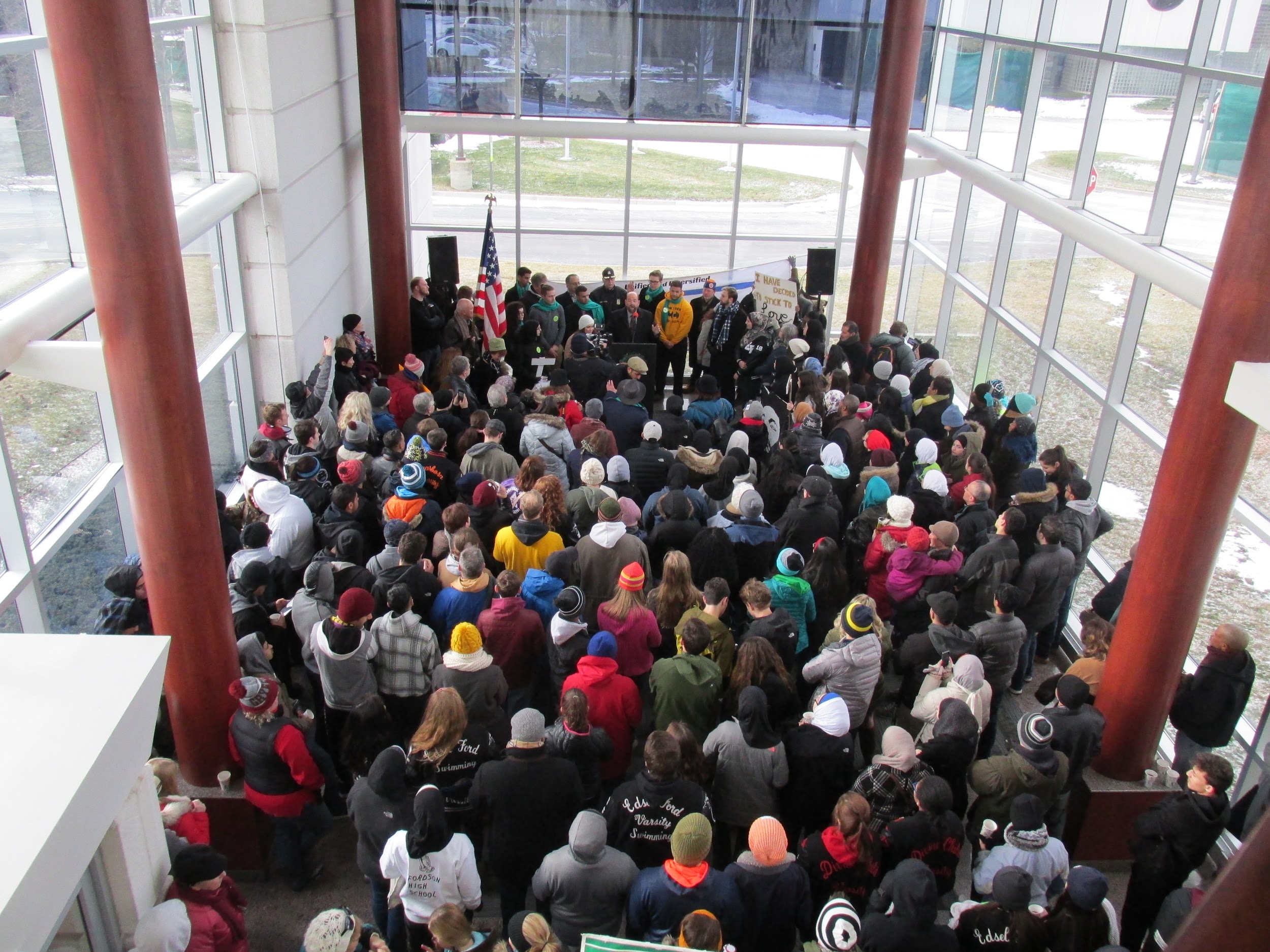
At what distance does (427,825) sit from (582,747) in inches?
40.3

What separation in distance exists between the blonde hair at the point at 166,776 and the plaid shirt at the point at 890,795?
3448 millimetres

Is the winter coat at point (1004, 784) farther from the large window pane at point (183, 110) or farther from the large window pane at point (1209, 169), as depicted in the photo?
the large window pane at point (183, 110)

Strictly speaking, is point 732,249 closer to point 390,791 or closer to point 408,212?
point 408,212

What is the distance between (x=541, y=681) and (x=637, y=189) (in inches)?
857

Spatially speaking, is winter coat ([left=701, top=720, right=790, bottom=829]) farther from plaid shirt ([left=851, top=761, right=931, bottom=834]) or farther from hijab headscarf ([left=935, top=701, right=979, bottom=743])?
hijab headscarf ([left=935, top=701, right=979, bottom=743])

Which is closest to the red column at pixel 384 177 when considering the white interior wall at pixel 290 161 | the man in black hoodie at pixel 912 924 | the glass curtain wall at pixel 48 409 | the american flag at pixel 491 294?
the white interior wall at pixel 290 161

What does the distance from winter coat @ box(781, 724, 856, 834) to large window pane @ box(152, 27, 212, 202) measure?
19.1ft

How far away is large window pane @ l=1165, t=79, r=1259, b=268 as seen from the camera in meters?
7.45

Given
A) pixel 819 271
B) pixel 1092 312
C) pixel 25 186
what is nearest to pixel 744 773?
pixel 25 186

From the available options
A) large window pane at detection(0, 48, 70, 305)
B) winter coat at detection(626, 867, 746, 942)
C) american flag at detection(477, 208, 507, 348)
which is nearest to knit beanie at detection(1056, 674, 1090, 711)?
winter coat at detection(626, 867, 746, 942)

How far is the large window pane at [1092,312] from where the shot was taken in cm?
983

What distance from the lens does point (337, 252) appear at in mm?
11023

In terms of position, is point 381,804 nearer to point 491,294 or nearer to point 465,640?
point 465,640

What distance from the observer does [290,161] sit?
29.6 ft
